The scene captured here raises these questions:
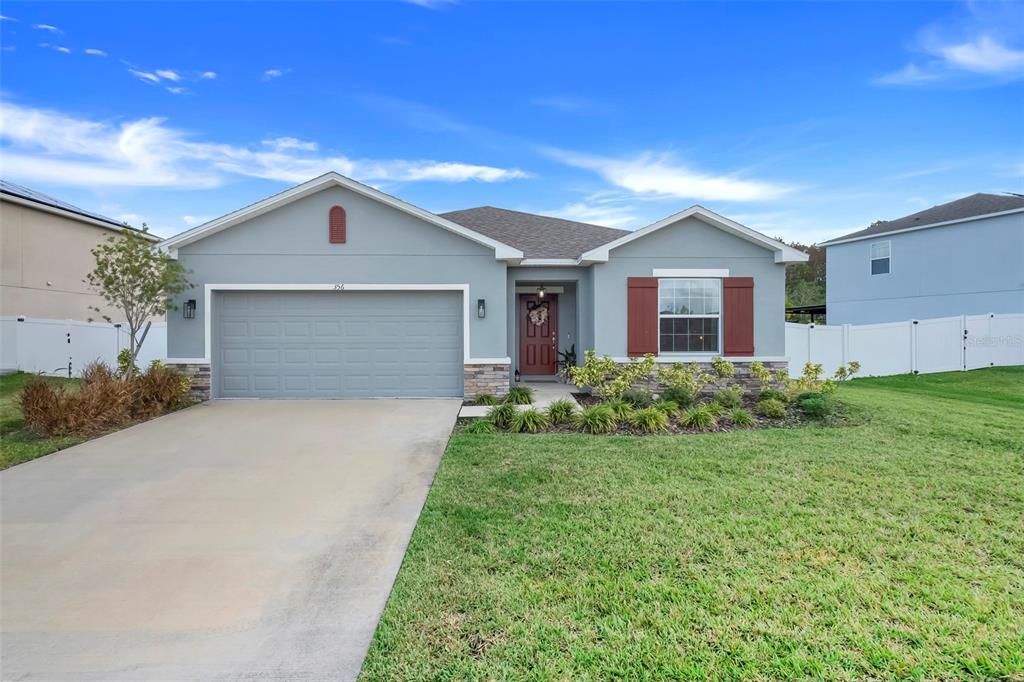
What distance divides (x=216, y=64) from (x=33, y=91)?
153 inches

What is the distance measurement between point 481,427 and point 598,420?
174 centimetres

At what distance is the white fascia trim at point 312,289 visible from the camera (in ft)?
33.7

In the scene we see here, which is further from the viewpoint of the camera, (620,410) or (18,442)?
(620,410)

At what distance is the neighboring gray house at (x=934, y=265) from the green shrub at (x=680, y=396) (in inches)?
538

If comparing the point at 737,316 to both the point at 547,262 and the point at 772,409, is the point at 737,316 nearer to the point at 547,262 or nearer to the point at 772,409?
the point at 772,409

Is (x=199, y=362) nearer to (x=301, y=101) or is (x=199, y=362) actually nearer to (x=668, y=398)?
(x=301, y=101)

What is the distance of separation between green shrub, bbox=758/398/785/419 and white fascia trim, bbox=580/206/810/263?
389cm

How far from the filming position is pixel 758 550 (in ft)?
11.8

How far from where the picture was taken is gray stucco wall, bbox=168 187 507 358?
33.8 ft

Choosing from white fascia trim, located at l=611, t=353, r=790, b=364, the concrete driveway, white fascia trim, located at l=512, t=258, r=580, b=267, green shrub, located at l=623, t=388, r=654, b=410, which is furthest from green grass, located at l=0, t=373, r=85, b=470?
white fascia trim, located at l=611, t=353, r=790, b=364

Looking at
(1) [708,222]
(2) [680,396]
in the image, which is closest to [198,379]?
(2) [680,396]

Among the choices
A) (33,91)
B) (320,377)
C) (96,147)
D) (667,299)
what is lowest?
(320,377)

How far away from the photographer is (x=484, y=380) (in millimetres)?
10391

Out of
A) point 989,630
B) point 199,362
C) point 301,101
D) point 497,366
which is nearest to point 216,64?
point 301,101
